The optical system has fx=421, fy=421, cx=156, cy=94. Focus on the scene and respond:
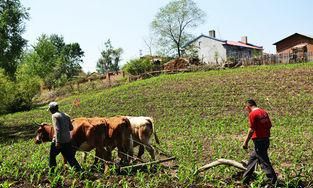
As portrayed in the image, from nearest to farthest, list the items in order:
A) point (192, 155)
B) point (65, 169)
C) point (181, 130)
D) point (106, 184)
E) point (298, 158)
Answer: point (106, 184), point (65, 169), point (298, 158), point (192, 155), point (181, 130)

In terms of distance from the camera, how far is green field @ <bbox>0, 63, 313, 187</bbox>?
32.1ft

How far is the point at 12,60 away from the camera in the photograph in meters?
27.6

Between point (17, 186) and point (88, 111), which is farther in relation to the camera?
point (88, 111)

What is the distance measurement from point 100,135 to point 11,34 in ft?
59.9

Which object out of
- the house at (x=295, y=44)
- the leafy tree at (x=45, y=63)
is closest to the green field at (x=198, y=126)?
the house at (x=295, y=44)

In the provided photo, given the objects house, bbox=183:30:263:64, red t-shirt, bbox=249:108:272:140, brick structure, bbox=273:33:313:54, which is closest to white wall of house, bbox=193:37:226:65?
house, bbox=183:30:263:64

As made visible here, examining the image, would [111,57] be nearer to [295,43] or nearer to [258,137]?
[295,43]

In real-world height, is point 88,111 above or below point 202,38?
below

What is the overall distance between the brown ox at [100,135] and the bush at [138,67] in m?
34.6

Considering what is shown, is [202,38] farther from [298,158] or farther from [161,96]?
[298,158]

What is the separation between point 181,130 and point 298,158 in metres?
8.79

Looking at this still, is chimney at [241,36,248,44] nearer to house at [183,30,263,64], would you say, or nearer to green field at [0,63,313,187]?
house at [183,30,263,64]

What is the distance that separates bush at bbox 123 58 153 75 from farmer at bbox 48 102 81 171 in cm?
3606

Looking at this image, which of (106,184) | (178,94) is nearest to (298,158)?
(106,184)
